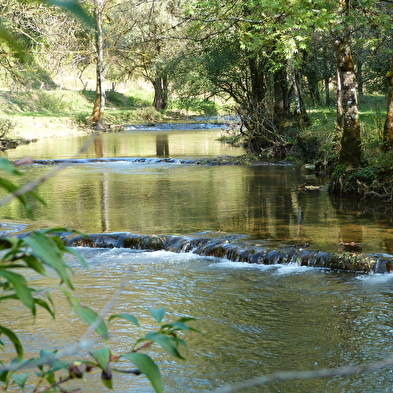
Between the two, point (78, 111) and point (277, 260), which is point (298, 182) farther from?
point (78, 111)

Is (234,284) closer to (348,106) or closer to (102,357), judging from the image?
(348,106)

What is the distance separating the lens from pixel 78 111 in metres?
46.2

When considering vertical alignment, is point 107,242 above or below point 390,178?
below

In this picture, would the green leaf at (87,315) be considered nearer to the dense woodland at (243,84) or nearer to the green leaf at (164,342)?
the dense woodland at (243,84)

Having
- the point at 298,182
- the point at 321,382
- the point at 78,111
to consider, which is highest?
the point at 78,111

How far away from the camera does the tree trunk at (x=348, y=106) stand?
41.8ft

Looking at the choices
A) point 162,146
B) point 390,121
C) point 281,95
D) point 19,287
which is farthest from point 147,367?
point 162,146

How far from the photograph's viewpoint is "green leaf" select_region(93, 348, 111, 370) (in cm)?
130

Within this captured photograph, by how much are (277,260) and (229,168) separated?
11131 millimetres

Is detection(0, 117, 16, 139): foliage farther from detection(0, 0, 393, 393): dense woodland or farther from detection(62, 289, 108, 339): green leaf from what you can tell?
detection(62, 289, 108, 339): green leaf

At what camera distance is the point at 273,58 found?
863 inches

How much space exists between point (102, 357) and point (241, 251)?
836 centimetres

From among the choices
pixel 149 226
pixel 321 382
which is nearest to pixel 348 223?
pixel 149 226

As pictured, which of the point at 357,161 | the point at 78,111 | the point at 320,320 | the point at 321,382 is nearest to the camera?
the point at 321,382
